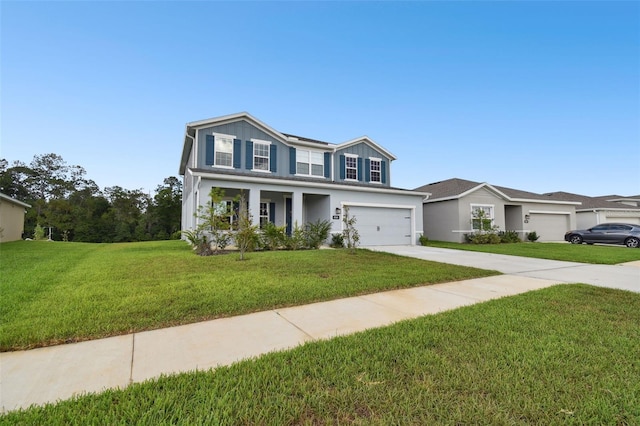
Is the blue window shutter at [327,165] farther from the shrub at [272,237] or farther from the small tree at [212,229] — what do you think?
the small tree at [212,229]

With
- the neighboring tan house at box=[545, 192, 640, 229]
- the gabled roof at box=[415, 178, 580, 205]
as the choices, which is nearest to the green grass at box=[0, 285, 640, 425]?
the gabled roof at box=[415, 178, 580, 205]

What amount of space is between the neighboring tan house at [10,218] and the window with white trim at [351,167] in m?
18.9

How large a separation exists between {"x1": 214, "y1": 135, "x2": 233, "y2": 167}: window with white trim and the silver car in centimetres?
2296

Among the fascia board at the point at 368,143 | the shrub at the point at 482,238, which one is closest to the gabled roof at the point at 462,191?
the shrub at the point at 482,238

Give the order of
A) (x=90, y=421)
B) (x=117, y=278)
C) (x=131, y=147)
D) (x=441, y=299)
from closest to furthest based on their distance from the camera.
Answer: (x=90, y=421) < (x=441, y=299) < (x=117, y=278) < (x=131, y=147)

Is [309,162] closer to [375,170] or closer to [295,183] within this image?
[295,183]

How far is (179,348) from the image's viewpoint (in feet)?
9.34

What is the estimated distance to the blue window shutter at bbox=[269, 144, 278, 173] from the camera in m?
14.9

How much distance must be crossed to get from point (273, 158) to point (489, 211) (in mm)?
15003

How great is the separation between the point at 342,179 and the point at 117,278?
12682 millimetres

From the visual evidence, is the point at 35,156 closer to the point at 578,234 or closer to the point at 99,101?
the point at 99,101

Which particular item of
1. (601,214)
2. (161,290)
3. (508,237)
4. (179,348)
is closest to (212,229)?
(161,290)

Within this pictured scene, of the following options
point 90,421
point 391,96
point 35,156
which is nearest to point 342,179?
point 391,96

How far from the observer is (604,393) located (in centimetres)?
204
